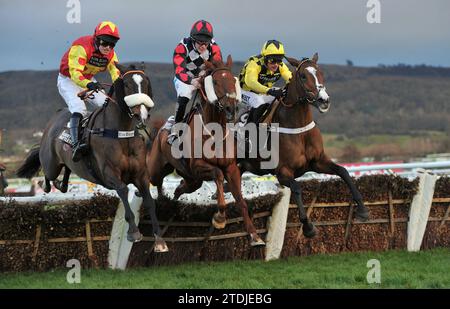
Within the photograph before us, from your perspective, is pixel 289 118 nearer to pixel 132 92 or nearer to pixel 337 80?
pixel 132 92

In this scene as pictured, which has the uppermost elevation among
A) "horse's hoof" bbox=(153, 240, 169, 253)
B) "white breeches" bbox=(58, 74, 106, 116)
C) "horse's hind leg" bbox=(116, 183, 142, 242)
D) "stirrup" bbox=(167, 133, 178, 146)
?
"white breeches" bbox=(58, 74, 106, 116)

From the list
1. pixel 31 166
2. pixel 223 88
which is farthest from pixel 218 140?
pixel 31 166

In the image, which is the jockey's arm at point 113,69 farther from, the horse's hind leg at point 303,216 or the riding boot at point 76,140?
the horse's hind leg at point 303,216

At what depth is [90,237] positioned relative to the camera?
8211mm

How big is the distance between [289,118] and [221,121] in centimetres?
105

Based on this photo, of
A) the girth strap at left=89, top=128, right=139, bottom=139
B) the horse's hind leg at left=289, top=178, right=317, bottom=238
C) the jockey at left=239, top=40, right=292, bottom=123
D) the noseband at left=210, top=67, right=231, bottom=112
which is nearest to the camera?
the noseband at left=210, top=67, right=231, bottom=112

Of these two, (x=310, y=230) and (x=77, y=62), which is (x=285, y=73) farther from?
(x=77, y=62)

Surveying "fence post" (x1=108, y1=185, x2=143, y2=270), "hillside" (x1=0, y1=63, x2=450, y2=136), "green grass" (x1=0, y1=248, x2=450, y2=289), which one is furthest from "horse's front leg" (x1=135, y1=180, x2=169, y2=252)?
"hillside" (x1=0, y1=63, x2=450, y2=136)

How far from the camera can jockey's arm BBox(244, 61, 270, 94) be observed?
912 cm

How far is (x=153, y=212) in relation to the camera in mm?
8055

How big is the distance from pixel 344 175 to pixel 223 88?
78.2 inches

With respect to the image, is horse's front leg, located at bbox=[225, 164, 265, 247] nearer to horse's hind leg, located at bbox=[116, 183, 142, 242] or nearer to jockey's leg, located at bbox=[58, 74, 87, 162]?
horse's hind leg, located at bbox=[116, 183, 142, 242]

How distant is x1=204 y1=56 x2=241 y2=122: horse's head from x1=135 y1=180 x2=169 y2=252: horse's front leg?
1171mm
